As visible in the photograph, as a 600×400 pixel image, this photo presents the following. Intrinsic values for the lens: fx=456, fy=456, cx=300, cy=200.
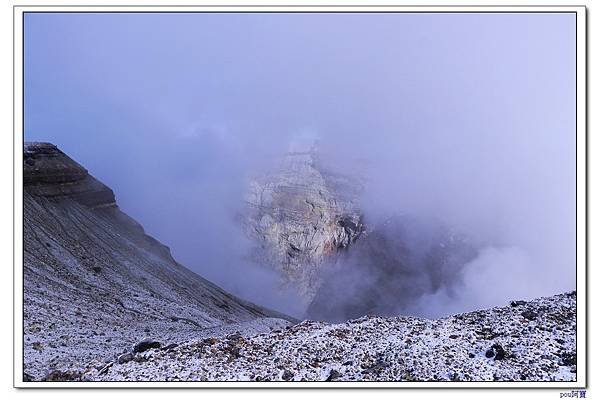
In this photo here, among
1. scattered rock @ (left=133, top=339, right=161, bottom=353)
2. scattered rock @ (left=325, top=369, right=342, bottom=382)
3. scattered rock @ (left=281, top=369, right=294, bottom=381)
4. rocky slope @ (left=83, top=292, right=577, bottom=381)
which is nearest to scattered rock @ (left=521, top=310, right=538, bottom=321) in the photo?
rocky slope @ (left=83, top=292, right=577, bottom=381)

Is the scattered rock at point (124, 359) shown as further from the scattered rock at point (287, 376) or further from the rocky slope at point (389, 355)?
the scattered rock at point (287, 376)

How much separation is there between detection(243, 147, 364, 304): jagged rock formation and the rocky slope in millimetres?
47088

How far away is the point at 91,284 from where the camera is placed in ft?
73.6

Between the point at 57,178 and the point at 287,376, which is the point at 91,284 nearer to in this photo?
the point at 57,178

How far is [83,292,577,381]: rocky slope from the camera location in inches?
380

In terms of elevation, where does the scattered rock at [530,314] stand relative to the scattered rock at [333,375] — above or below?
above

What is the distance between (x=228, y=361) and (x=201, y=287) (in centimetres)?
2091

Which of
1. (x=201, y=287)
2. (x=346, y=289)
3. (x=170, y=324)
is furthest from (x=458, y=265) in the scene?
(x=170, y=324)

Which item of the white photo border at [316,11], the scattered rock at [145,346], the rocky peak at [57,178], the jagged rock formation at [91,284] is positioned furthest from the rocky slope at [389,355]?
the rocky peak at [57,178]

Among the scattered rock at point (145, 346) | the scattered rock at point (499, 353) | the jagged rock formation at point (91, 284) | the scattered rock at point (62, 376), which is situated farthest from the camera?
the jagged rock formation at point (91, 284)

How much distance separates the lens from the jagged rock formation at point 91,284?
15.1 meters

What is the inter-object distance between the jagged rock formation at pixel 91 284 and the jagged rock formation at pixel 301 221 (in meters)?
29.2

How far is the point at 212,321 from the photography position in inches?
909

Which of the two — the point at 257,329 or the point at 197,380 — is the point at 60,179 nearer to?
the point at 257,329
